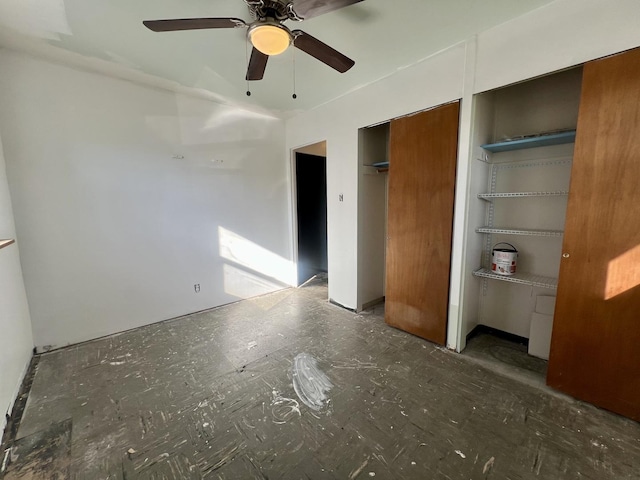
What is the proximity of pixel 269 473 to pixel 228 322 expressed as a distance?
6.30ft

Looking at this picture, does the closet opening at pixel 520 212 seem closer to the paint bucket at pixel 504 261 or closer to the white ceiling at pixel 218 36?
the paint bucket at pixel 504 261

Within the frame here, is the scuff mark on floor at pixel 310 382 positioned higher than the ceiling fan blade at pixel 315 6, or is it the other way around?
the ceiling fan blade at pixel 315 6

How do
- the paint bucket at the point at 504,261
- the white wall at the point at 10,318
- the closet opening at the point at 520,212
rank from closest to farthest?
the white wall at the point at 10,318 → the closet opening at the point at 520,212 → the paint bucket at the point at 504,261

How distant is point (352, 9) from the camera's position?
5.65 ft

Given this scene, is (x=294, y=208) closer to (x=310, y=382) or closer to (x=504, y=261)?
(x=310, y=382)

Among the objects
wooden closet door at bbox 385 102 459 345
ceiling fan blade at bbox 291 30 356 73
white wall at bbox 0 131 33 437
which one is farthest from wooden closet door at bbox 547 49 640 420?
white wall at bbox 0 131 33 437

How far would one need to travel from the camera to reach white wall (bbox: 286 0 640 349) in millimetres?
1572

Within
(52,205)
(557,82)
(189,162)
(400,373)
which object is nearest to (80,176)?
(52,205)

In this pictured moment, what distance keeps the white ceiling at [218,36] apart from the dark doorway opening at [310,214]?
1.83 meters

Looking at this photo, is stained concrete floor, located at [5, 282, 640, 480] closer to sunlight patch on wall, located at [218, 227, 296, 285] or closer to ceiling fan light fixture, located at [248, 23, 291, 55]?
sunlight patch on wall, located at [218, 227, 296, 285]

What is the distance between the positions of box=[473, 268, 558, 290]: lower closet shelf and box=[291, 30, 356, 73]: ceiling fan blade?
2089 millimetres

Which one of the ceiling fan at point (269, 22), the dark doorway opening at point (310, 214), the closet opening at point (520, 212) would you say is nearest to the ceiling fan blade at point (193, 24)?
the ceiling fan at point (269, 22)

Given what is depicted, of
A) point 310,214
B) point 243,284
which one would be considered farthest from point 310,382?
point 310,214

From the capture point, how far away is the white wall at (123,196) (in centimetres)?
231
